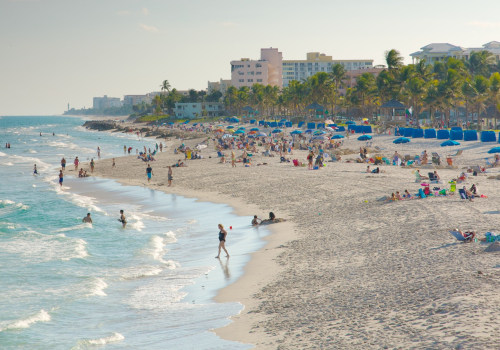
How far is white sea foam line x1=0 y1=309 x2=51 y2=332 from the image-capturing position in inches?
511

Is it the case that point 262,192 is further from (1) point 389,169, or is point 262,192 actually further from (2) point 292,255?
(2) point 292,255

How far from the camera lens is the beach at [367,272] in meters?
9.70

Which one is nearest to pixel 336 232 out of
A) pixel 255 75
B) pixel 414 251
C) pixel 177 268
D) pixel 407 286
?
pixel 414 251

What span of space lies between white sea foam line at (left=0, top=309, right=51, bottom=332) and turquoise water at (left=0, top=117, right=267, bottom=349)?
0.08 feet

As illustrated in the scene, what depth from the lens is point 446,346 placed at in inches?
332

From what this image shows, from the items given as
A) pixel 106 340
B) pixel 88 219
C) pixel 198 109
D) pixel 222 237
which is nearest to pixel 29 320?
pixel 106 340

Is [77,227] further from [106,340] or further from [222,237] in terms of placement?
[106,340]

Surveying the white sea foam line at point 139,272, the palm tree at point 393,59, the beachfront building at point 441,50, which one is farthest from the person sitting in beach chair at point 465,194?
the beachfront building at point 441,50

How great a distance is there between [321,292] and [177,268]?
618 cm

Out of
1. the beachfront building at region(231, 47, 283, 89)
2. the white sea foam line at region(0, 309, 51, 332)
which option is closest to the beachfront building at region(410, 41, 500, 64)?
the beachfront building at region(231, 47, 283, 89)

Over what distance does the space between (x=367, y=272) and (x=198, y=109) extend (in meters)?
147

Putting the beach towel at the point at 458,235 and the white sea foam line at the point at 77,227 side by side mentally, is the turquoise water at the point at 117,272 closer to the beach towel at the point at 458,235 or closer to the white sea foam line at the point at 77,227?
the white sea foam line at the point at 77,227

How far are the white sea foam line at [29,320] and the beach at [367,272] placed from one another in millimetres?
4564

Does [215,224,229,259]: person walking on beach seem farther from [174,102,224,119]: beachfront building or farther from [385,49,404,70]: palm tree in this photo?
[174,102,224,119]: beachfront building
